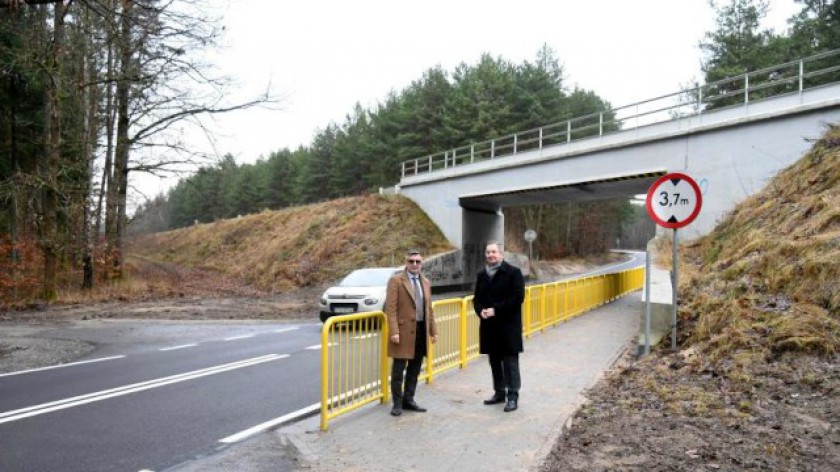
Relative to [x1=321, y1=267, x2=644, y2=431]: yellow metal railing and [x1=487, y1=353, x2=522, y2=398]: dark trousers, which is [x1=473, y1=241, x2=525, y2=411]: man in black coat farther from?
[x1=321, y1=267, x2=644, y2=431]: yellow metal railing

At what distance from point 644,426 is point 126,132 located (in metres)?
24.1

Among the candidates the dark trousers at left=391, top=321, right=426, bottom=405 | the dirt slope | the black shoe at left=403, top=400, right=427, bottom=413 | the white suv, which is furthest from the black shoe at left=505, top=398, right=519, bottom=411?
the white suv

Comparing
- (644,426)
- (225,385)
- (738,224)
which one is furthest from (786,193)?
(225,385)

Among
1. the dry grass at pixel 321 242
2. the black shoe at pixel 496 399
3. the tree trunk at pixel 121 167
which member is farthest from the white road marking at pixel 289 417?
the dry grass at pixel 321 242

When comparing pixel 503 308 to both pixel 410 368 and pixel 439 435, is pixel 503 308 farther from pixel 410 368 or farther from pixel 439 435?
pixel 439 435

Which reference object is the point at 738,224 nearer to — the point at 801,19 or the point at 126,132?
the point at 126,132

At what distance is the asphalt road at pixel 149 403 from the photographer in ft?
16.5

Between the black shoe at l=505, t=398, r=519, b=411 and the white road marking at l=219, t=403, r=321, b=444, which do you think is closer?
the white road marking at l=219, t=403, r=321, b=444

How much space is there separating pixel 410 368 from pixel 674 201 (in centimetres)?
486

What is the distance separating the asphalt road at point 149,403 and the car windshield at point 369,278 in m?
3.14

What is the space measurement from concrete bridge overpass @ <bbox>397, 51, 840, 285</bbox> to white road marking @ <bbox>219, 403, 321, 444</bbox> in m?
14.2

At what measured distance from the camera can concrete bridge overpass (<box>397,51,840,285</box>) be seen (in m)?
15.5

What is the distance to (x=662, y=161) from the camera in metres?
19.0

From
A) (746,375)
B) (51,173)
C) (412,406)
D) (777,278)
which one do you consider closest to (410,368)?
(412,406)
